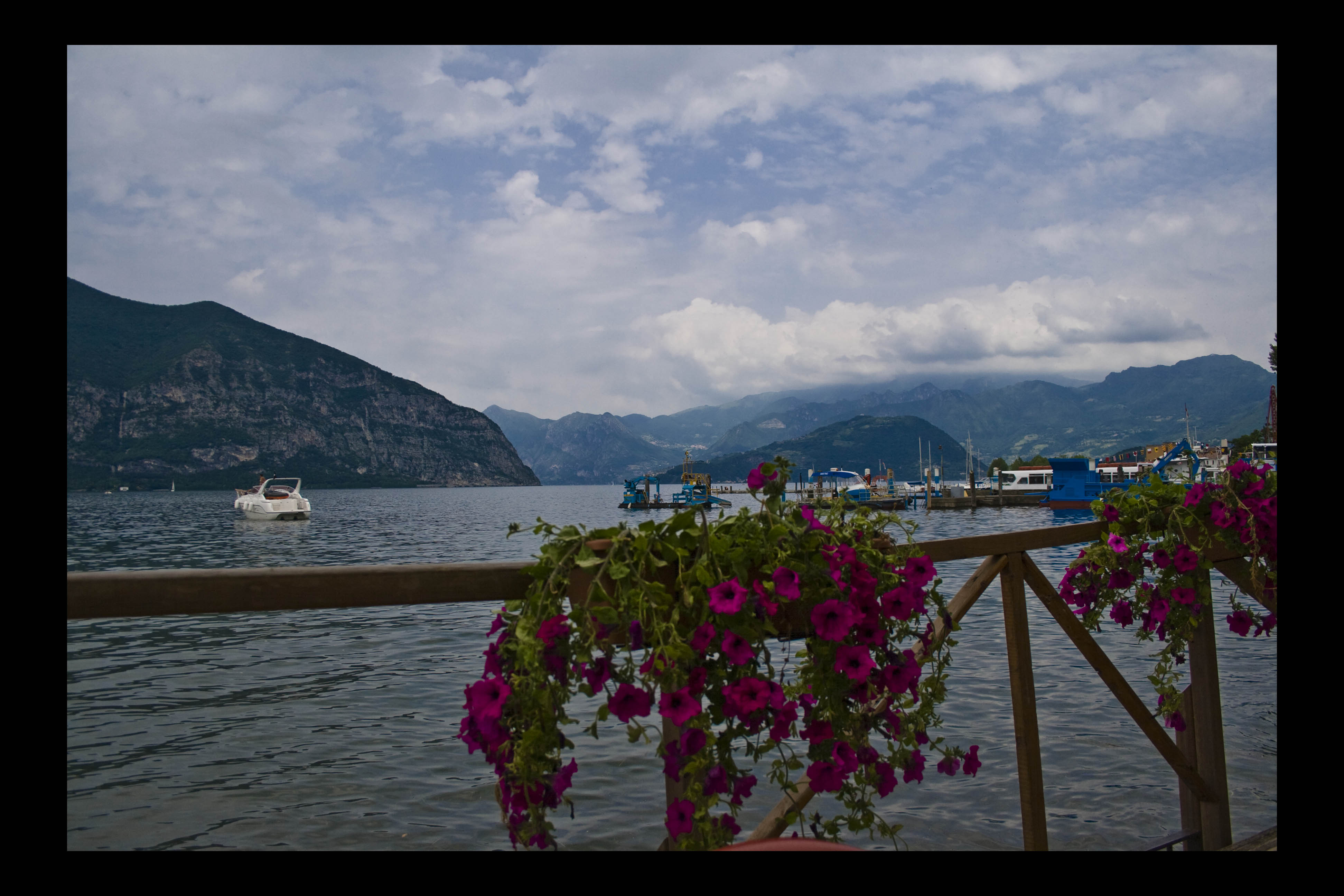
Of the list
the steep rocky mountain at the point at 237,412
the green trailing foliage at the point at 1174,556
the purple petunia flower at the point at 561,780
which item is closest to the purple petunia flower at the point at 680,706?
the purple petunia flower at the point at 561,780

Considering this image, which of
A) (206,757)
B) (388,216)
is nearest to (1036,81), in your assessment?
(206,757)

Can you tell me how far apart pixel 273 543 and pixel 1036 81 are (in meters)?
47.1

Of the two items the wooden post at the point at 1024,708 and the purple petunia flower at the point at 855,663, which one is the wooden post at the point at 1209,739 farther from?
the purple petunia flower at the point at 855,663

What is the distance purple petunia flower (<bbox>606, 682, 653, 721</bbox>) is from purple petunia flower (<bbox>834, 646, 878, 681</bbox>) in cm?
47

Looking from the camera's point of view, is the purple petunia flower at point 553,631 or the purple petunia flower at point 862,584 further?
the purple petunia flower at point 862,584

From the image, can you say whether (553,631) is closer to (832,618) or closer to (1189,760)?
(832,618)

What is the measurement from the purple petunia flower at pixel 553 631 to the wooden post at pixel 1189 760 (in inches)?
116

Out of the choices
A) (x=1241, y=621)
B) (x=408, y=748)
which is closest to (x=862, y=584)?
(x=1241, y=621)

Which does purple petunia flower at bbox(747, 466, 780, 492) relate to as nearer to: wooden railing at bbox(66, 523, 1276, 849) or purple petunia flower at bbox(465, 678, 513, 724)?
wooden railing at bbox(66, 523, 1276, 849)

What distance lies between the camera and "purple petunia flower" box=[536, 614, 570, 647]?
155 centimetres

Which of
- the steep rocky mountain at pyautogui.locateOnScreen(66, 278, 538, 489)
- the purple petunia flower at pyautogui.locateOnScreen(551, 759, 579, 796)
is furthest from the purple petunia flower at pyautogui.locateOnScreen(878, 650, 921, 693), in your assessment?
the steep rocky mountain at pyautogui.locateOnScreen(66, 278, 538, 489)

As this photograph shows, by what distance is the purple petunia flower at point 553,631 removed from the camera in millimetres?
1553

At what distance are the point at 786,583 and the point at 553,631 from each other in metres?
0.52
